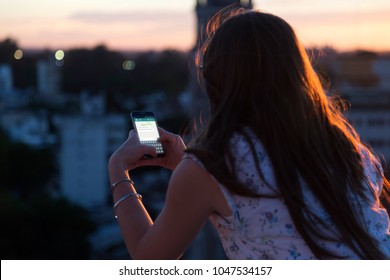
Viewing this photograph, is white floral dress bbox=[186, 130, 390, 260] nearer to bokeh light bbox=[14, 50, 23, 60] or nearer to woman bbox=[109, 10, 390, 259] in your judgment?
woman bbox=[109, 10, 390, 259]

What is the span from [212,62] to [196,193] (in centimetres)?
24

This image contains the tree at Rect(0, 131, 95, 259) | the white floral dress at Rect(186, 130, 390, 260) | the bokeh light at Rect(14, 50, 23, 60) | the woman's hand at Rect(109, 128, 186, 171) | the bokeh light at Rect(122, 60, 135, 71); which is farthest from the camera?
the bokeh light at Rect(14, 50, 23, 60)

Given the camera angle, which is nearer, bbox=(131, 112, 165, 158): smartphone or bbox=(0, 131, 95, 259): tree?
bbox=(131, 112, 165, 158): smartphone

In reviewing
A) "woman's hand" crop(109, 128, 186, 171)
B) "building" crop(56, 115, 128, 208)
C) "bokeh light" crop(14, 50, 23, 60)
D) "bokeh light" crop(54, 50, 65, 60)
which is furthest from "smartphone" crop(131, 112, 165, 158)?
"bokeh light" crop(14, 50, 23, 60)

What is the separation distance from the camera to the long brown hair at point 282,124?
1.43 meters

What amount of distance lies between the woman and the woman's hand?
0.12 meters

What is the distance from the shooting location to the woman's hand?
5.41 ft

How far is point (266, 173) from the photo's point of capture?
143 centimetres

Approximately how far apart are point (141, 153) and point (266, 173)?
0.33 m

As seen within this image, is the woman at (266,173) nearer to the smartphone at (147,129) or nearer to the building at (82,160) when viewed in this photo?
the smartphone at (147,129)

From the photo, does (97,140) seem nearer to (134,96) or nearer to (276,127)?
(134,96)

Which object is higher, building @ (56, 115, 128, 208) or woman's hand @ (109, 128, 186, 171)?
woman's hand @ (109, 128, 186, 171)

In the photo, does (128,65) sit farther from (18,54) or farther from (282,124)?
(282,124)
